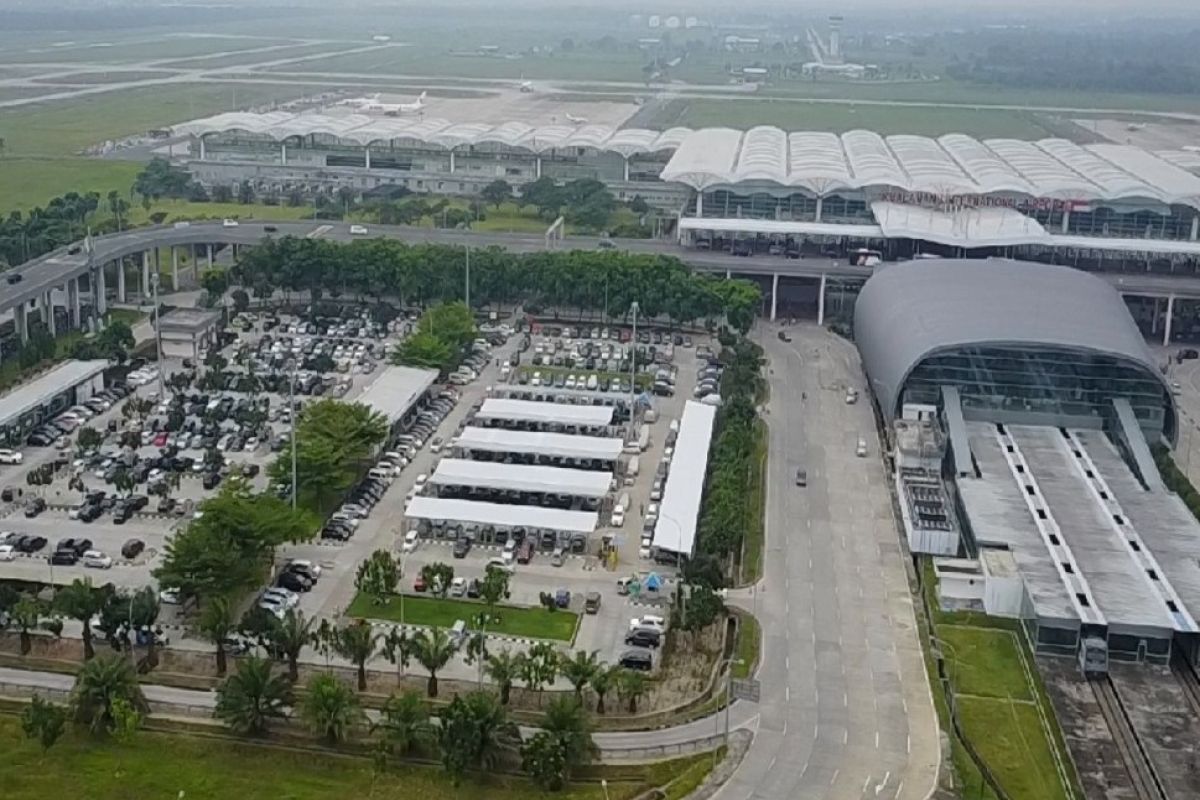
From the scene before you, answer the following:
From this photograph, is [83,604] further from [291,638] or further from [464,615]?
[464,615]

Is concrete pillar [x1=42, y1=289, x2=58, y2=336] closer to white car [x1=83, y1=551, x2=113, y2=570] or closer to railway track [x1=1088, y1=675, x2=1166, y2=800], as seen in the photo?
white car [x1=83, y1=551, x2=113, y2=570]

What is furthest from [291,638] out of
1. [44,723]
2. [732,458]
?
[732,458]

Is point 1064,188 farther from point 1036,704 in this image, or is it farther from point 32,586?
point 32,586

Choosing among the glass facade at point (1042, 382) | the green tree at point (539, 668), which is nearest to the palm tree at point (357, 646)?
the green tree at point (539, 668)

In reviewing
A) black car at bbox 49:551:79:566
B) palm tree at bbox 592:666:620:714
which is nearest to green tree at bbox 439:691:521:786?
palm tree at bbox 592:666:620:714

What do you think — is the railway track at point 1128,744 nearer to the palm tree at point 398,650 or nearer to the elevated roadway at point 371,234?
the palm tree at point 398,650

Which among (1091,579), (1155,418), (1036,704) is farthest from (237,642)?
(1155,418)

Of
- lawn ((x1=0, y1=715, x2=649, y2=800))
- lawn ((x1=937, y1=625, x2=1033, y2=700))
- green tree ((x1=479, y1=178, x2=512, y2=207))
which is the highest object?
green tree ((x1=479, y1=178, x2=512, y2=207))
